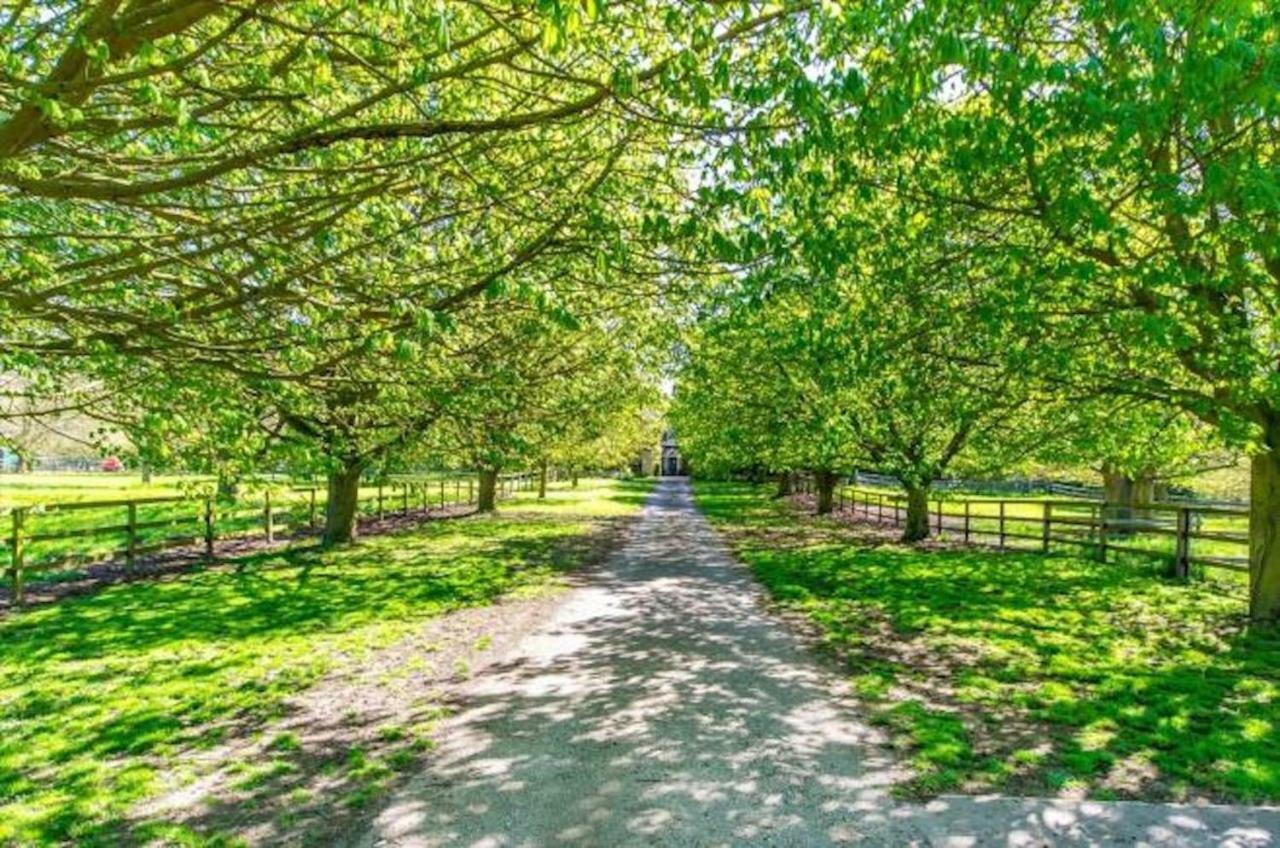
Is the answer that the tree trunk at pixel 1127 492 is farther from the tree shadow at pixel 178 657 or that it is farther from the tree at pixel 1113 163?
the tree shadow at pixel 178 657

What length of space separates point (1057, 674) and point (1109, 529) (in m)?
16.7

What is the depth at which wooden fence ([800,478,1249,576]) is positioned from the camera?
13.7m

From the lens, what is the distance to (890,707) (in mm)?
7027

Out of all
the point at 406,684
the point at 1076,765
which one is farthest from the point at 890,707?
the point at 406,684

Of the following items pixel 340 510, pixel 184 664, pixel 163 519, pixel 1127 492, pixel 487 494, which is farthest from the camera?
pixel 487 494

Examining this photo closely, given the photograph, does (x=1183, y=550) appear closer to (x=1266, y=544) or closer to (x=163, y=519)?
(x=1266, y=544)

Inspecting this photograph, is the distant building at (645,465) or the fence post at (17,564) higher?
the fence post at (17,564)

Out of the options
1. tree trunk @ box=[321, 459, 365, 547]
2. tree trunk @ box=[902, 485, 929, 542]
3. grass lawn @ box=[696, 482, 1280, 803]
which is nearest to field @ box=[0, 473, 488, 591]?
tree trunk @ box=[321, 459, 365, 547]

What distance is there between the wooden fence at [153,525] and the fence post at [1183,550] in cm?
1453

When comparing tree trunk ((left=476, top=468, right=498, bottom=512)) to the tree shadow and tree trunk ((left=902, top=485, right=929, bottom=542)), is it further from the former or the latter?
tree trunk ((left=902, top=485, right=929, bottom=542))

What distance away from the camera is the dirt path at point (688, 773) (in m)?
4.65

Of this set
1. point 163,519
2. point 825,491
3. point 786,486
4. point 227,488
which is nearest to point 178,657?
point 227,488

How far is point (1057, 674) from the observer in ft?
26.9

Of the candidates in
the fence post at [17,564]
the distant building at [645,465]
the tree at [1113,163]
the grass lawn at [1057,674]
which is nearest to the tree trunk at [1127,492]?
the grass lawn at [1057,674]
